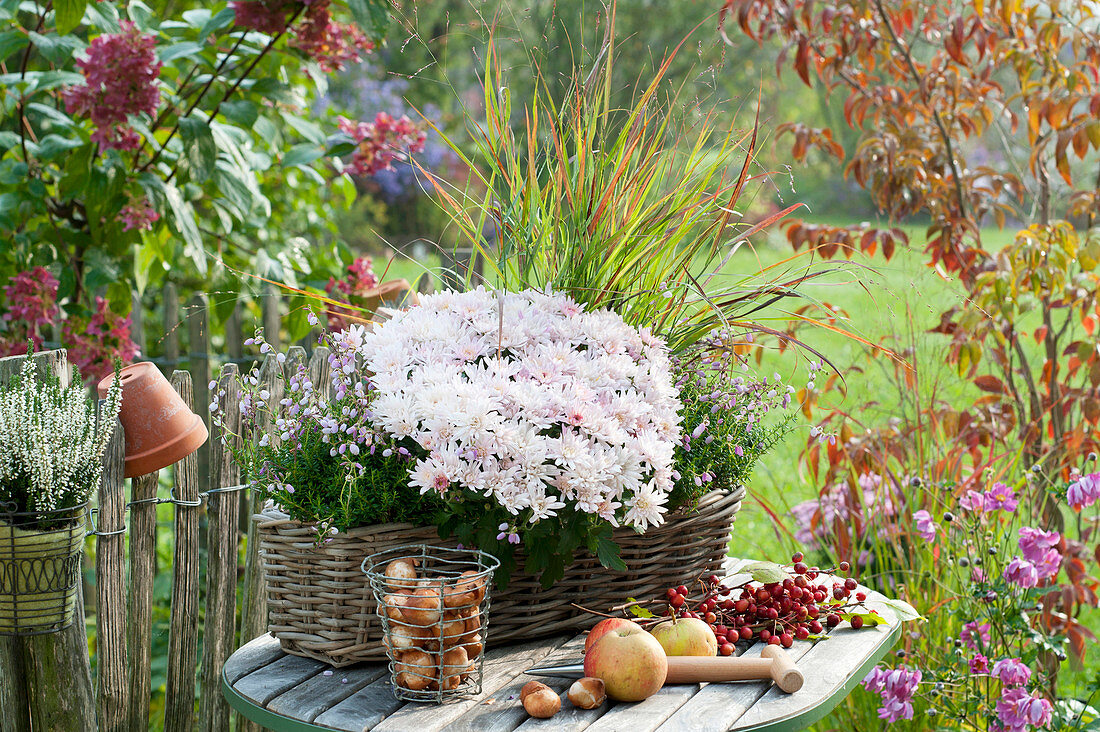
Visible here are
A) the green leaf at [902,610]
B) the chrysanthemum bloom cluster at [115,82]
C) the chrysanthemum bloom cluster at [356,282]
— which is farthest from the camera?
the chrysanthemum bloom cluster at [356,282]

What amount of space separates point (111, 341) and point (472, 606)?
1.76 meters

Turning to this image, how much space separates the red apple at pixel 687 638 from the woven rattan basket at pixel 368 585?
17 cm

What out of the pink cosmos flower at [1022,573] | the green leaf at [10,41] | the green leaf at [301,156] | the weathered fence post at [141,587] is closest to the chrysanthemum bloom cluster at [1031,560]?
the pink cosmos flower at [1022,573]

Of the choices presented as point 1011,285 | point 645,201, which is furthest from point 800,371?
point 645,201

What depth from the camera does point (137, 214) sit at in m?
2.53

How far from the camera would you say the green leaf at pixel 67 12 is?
2297 mm

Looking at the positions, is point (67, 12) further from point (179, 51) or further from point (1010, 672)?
point (1010, 672)

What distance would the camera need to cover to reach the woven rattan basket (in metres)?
1.48

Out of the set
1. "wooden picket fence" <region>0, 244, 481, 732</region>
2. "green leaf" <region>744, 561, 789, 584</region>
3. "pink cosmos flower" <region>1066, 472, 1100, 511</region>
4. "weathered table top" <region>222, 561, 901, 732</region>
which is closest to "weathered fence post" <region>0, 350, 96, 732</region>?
"wooden picket fence" <region>0, 244, 481, 732</region>

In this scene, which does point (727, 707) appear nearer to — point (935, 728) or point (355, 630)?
point (355, 630)

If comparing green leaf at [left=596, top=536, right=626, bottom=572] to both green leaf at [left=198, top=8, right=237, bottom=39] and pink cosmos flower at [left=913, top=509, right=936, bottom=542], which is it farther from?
green leaf at [left=198, top=8, right=237, bottom=39]

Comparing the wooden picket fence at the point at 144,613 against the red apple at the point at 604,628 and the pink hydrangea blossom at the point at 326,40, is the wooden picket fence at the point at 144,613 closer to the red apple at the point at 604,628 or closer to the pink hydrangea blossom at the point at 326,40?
the red apple at the point at 604,628

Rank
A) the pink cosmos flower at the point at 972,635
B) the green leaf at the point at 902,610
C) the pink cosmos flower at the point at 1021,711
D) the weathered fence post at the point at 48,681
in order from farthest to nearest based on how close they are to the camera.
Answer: the pink cosmos flower at the point at 972,635, the pink cosmos flower at the point at 1021,711, the weathered fence post at the point at 48,681, the green leaf at the point at 902,610

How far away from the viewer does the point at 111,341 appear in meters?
2.69
